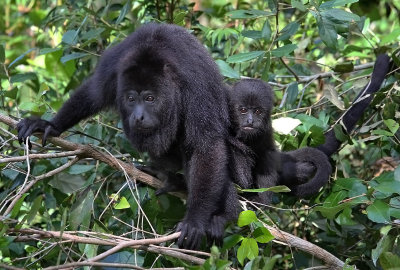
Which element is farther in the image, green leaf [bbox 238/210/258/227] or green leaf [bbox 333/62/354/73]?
green leaf [bbox 333/62/354/73]

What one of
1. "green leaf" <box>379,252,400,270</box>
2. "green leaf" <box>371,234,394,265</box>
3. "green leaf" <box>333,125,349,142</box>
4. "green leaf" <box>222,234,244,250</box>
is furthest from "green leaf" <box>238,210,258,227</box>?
"green leaf" <box>333,125,349,142</box>

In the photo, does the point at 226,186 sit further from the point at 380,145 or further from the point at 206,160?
the point at 380,145

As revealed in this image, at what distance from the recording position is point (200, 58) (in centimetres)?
323

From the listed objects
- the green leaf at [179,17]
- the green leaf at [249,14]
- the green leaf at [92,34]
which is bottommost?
the green leaf at [92,34]

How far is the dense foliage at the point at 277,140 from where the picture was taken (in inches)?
113

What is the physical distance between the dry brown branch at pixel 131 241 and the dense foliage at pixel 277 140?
6 centimetres

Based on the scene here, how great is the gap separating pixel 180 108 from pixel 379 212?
115cm

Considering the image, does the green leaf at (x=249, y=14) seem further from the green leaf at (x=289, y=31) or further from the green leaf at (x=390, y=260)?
the green leaf at (x=390, y=260)

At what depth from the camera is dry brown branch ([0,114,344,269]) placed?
2.21 metres

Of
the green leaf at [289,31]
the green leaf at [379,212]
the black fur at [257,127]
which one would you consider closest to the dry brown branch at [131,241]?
the green leaf at [379,212]

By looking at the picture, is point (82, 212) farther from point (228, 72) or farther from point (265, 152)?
point (228, 72)

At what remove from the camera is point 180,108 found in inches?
126

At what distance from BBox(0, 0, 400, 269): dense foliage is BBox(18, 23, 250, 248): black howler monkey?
0.21m

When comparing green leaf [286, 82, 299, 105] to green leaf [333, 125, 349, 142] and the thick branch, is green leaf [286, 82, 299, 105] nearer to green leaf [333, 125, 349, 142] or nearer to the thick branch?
green leaf [333, 125, 349, 142]
